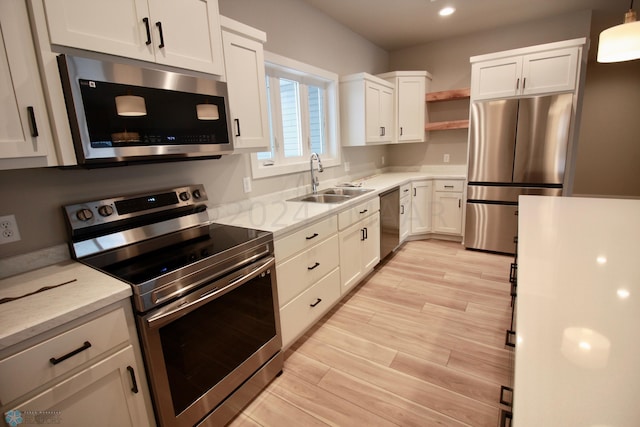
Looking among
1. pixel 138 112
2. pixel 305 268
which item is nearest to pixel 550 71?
pixel 305 268

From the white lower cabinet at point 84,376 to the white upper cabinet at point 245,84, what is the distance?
47.5 inches

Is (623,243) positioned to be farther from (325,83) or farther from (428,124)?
(428,124)

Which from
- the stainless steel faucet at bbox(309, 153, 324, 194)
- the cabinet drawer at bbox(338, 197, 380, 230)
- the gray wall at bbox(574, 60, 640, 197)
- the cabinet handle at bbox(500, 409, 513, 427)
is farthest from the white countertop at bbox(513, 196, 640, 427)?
the gray wall at bbox(574, 60, 640, 197)

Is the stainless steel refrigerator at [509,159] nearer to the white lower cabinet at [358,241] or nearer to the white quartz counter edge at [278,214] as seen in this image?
the white lower cabinet at [358,241]

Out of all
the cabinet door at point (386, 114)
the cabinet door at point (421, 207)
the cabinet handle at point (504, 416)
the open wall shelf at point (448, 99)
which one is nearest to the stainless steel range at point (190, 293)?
the cabinet handle at point (504, 416)

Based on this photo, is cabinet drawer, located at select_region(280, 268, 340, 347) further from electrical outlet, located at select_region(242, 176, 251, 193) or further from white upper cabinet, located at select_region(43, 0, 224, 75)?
white upper cabinet, located at select_region(43, 0, 224, 75)

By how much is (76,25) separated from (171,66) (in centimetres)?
39

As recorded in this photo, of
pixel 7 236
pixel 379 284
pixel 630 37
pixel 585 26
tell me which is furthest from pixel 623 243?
pixel 585 26

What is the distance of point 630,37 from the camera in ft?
5.05

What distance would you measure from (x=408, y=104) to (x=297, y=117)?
187 cm

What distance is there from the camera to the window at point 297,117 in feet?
8.77

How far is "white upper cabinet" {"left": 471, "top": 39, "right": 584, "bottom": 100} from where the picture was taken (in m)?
3.17

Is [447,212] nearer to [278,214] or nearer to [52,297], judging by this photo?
[278,214]

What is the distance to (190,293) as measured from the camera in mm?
1307
